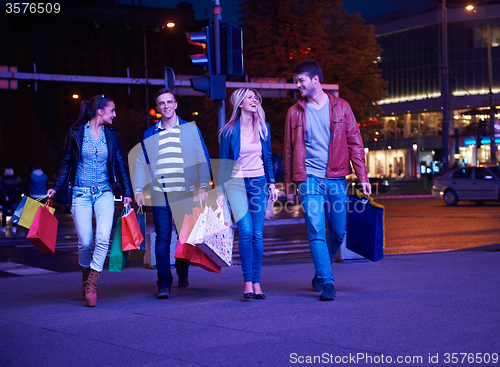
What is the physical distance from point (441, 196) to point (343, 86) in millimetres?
6345

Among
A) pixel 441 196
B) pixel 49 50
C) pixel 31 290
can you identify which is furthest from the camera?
pixel 49 50

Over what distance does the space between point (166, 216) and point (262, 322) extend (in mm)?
1844

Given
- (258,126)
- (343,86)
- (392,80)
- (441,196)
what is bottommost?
(441,196)

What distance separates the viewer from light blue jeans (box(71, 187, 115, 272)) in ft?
19.4

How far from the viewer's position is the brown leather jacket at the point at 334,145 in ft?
19.8

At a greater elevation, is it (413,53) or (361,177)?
(413,53)

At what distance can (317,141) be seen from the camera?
19.9ft

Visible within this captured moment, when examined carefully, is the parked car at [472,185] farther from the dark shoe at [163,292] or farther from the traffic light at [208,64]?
the dark shoe at [163,292]

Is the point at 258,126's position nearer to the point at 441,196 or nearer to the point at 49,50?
the point at 441,196

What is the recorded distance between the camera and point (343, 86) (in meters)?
28.8

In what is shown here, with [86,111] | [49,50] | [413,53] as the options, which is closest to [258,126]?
[86,111]

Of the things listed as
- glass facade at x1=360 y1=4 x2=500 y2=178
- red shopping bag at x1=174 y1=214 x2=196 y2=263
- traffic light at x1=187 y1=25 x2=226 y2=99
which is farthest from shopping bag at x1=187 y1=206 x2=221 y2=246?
glass facade at x1=360 y1=4 x2=500 y2=178

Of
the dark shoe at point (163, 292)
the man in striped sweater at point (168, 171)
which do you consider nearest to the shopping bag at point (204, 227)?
the man in striped sweater at point (168, 171)

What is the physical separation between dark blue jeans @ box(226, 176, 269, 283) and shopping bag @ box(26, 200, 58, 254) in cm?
166
